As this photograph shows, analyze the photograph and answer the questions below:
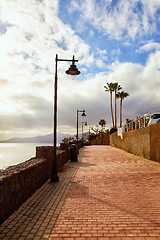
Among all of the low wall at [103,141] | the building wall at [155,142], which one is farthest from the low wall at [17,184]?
the low wall at [103,141]

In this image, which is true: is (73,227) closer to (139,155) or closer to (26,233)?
(26,233)

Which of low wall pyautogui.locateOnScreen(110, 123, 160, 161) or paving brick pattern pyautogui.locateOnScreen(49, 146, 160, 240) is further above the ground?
low wall pyautogui.locateOnScreen(110, 123, 160, 161)

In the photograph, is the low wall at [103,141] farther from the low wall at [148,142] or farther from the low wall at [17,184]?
the low wall at [17,184]

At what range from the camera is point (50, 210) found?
4.89 m

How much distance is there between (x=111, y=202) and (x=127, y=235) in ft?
6.15

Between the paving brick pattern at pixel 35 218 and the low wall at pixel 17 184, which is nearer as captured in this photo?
the paving brick pattern at pixel 35 218

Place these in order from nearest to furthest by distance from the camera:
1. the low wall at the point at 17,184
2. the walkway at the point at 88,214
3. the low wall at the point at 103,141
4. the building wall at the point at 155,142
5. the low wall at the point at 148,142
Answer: the walkway at the point at 88,214 → the low wall at the point at 17,184 → the building wall at the point at 155,142 → the low wall at the point at 148,142 → the low wall at the point at 103,141

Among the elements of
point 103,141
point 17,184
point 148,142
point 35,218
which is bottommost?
point 35,218

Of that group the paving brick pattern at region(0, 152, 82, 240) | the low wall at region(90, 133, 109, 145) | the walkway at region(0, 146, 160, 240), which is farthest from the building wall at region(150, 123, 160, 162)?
the low wall at region(90, 133, 109, 145)

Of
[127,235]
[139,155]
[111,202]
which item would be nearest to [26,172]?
[111,202]

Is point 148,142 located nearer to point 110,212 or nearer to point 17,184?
point 110,212

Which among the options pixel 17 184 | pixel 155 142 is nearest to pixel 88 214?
pixel 17 184

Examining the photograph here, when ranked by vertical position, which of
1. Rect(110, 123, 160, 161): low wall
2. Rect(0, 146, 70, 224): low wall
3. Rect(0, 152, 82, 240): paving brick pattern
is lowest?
Rect(0, 152, 82, 240): paving brick pattern

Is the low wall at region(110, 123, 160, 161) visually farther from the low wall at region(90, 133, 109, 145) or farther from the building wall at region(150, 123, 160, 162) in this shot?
the low wall at region(90, 133, 109, 145)
